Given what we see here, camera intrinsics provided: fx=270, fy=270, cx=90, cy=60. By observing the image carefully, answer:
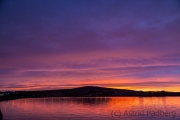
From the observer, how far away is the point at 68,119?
55.6 m

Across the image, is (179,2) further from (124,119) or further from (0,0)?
(124,119)

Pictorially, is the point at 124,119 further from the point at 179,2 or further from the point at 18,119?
the point at 179,2

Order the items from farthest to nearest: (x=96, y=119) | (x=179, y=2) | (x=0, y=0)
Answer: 1. (x=96, y=119)
2. (x=0, y=0)
3. (x=179, y=2)

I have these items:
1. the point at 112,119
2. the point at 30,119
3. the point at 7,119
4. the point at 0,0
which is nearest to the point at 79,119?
the point at 112,119

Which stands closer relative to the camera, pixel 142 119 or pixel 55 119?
pixel 142 119

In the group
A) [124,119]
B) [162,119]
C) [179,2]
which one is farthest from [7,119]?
[179,2]

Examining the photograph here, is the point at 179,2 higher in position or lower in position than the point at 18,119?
higher

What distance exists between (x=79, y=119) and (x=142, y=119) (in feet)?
41.4

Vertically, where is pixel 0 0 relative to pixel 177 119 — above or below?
above

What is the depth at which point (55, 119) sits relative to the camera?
55750mm

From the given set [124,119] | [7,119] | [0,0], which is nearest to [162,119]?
[124,119]

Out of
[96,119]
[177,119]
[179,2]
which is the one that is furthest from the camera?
[96,119]

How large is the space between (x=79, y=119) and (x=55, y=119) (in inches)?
199

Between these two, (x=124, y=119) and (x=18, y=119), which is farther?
(x=18, y=119)
